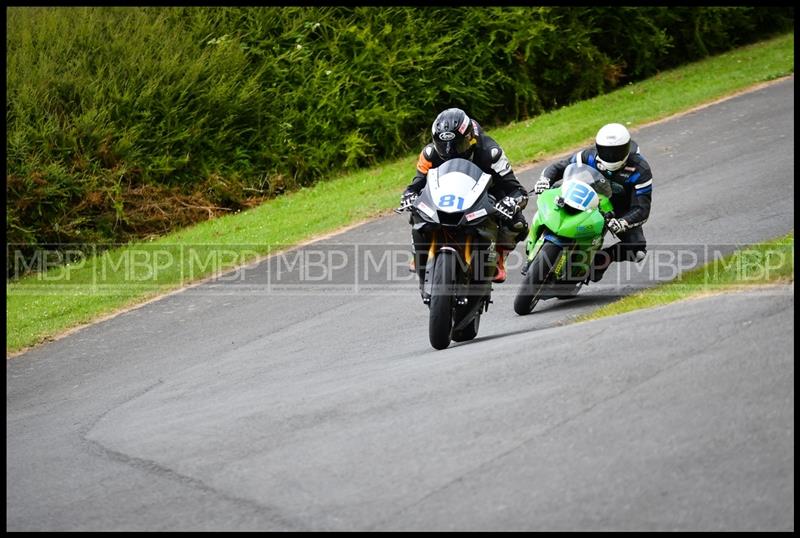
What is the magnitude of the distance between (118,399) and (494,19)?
14789mm

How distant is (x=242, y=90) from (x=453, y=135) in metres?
11.2

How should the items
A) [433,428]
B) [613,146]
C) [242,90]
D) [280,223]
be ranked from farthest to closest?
1. [242,90]
2. [280,223]
3. [613,146]
4. [433,428]

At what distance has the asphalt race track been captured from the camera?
5.25 m

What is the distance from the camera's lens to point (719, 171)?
15.8 meters

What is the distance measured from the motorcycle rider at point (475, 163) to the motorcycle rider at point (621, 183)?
871mm

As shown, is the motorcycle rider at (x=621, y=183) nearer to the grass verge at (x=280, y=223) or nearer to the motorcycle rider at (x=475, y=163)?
the motorcycle rider at (x=475, y=163)

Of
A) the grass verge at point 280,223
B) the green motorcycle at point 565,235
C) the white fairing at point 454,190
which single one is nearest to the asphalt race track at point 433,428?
the green motorcycle at point 565,235

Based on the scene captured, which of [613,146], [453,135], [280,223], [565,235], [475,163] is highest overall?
[453,135]

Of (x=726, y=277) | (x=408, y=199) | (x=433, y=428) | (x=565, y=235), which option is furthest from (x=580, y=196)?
(x=433, y=428)

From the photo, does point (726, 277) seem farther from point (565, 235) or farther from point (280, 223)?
point (280, 223)

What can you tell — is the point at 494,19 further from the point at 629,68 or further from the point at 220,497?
the point at 220,497

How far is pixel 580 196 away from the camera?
10.3 metres

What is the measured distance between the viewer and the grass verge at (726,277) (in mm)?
8344

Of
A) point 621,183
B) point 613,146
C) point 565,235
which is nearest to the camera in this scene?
point 565,235
